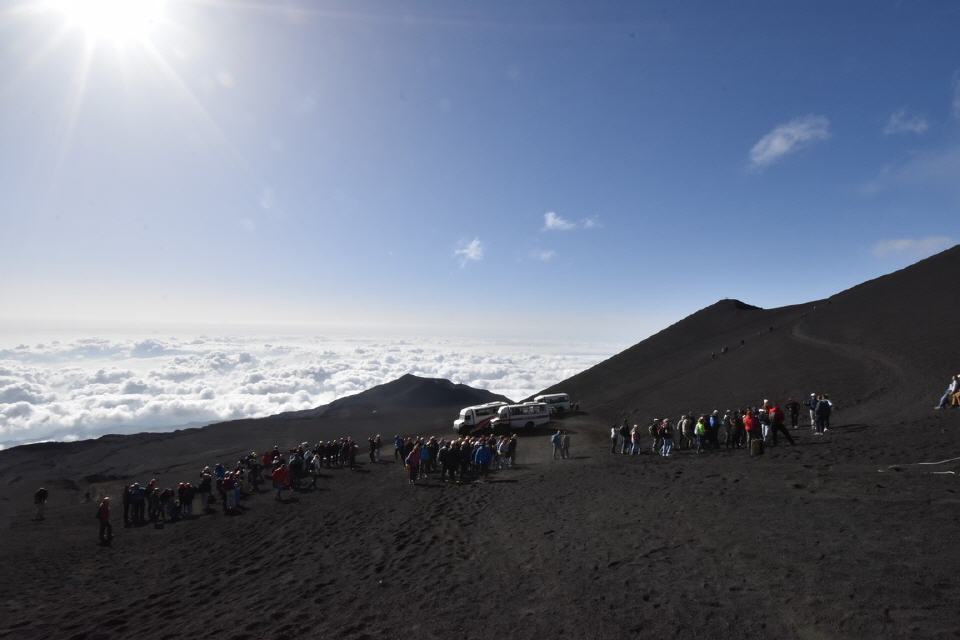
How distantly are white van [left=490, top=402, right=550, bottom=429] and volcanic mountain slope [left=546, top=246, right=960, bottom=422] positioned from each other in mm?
6372

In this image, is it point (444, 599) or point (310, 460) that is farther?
point (310, 460)

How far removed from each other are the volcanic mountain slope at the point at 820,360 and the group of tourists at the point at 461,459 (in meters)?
16.7

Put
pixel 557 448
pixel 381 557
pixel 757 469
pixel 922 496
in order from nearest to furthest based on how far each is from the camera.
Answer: pixel 922 496
pixel 381 557
pixel 757 469
pixel 557 448

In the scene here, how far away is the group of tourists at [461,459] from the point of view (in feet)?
64.2

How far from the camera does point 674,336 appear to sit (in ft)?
218

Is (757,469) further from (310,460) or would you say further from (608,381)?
(608,381)

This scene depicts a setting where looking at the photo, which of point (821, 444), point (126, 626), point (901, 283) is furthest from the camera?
point (901, 283)

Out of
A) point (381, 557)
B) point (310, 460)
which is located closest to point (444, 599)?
point (381, 557)

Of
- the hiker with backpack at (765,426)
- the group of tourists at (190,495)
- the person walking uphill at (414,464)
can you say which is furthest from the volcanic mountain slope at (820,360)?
the group of tourists at (190,495)

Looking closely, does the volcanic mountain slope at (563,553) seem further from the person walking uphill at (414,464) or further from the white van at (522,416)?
the white van at (522,416)

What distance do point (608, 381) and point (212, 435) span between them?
47.2 m

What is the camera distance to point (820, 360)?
115ft

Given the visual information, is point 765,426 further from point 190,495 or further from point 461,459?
point 190,495

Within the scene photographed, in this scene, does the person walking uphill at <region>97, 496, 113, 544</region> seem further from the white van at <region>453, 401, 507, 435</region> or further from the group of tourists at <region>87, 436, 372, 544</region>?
the white van at <region>453, 401, 507, 435</region>
